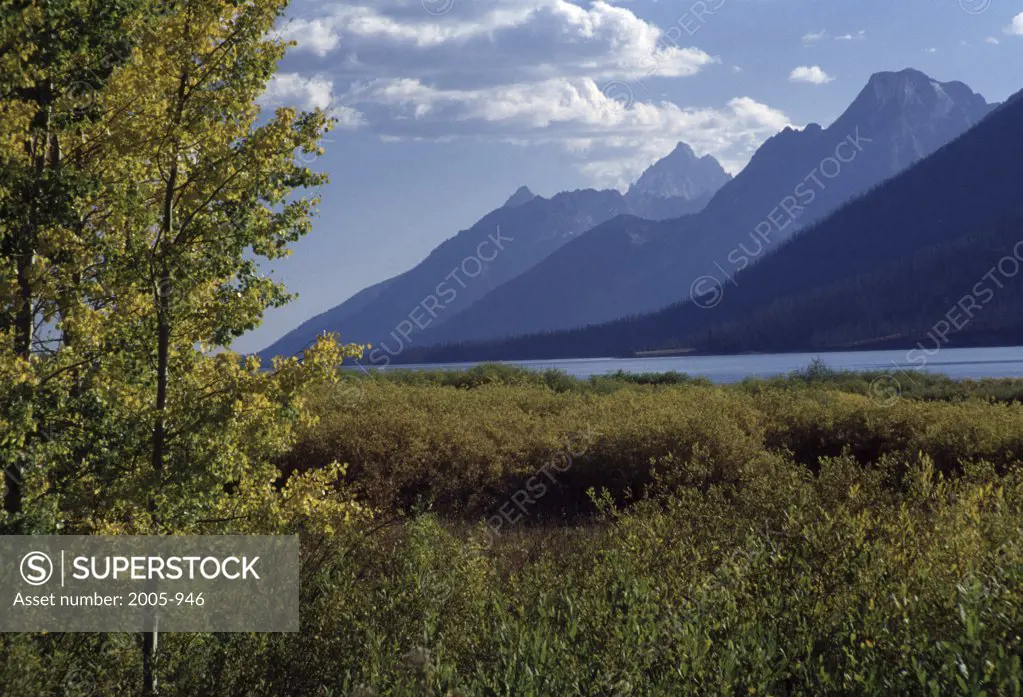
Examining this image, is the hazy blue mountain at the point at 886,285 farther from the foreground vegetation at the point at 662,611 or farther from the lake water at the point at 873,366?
the foreground vegetation at the point at 662,611

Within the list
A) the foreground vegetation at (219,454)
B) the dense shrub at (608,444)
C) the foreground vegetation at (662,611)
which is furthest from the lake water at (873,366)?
the foreground vegetation at (219,454)

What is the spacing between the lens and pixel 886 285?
14988 cm

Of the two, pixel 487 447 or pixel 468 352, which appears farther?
pixel 468 352

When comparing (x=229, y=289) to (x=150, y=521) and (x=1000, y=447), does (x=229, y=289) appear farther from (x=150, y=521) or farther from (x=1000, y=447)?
(x=1000, y=447)

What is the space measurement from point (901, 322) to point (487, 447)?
13673 cm

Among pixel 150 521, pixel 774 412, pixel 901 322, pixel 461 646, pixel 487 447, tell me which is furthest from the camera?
pixel 901 322

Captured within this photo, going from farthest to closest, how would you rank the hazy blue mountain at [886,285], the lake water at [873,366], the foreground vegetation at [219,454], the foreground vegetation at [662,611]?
the hazy blue mountain at [886,285] < the lake water at [873,366] < the foreground vegetation at [219,454] < the foreground vegetation at [662,611]

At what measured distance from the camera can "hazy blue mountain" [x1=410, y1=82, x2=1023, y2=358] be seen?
134375mm

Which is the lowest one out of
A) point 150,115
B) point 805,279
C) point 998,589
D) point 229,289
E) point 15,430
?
point 998,589

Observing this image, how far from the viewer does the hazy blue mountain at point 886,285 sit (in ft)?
441

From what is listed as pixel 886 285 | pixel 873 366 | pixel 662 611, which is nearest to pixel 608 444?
pixel 662 611

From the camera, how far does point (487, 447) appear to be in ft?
49.9

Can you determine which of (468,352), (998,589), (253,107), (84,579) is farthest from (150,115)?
(468,352)

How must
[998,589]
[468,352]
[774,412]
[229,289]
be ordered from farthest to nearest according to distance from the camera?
[468,352] < [774,412] < [229,289] < [998,589]
